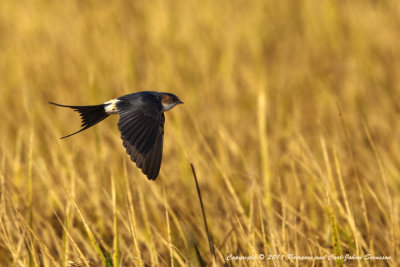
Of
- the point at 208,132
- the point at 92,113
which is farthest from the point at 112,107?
the point at 208,132

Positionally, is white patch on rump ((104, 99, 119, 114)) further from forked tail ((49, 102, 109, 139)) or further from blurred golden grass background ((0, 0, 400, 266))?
blurred golden grass background ((0, 0, 400, 266))

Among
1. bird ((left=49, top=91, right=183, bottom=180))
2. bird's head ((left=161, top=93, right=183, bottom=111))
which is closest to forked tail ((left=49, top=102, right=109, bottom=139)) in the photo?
bird ((left=49, top=91, right=183, bottom=180))

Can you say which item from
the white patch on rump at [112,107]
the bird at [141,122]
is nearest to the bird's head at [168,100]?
the bird at [141,122]

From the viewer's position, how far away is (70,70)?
3018mm

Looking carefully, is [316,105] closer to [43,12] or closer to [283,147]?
[283,147]

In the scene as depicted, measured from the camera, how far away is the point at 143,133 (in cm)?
100

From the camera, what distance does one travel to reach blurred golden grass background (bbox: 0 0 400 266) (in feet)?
4.74

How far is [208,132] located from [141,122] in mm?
1314

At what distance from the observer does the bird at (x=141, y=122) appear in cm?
94

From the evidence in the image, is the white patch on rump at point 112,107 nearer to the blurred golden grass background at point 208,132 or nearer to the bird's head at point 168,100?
the bird's head at point 168,100

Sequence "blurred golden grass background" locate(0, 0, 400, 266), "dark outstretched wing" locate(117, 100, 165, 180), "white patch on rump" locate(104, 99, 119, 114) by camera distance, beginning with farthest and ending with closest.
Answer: "blurred golden grass background" locate(0, 0, 400, 266) < "white patch on rump" locate(104, 99, 119, 114) < "dark outstretched wing" locate(117, 100, 165, 180)

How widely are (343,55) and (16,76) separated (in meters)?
1.91

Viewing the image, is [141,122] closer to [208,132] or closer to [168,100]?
[168,100]

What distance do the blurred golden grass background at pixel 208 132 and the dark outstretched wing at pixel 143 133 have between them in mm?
252
